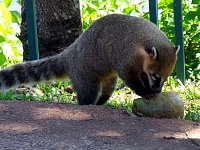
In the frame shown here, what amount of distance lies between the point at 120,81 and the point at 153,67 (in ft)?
6.01

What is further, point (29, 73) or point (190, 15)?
point (190, 15)

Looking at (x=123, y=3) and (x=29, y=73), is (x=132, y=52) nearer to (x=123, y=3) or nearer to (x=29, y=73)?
(x=29, y=73)

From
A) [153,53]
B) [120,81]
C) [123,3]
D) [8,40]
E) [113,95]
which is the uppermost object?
[123,3]

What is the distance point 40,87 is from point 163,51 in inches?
76.6

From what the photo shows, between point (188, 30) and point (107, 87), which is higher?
point (188, 30)

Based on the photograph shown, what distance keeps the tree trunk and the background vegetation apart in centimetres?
27

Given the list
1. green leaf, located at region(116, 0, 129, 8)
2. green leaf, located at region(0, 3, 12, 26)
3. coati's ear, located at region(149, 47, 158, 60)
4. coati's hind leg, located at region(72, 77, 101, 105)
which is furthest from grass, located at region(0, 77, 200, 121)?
green leaf, located at region(116, 0, 129, 8)

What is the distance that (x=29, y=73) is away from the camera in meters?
6.01

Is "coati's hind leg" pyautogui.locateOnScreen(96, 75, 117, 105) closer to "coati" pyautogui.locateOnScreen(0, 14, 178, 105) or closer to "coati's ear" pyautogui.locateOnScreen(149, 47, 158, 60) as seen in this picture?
"coati" pyautogui.locateOnScreen(0, 14, 178, 105)

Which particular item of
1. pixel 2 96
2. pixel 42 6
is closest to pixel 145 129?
pixel 2 96

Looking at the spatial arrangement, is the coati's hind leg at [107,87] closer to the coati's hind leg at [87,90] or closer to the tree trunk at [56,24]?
the coati's hind leg at [87,90]

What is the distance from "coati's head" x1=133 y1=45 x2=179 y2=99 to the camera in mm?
5344

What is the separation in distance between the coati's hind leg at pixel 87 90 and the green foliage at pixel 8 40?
4.88ft

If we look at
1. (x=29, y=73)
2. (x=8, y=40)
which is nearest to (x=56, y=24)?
(x=8, y=40)
